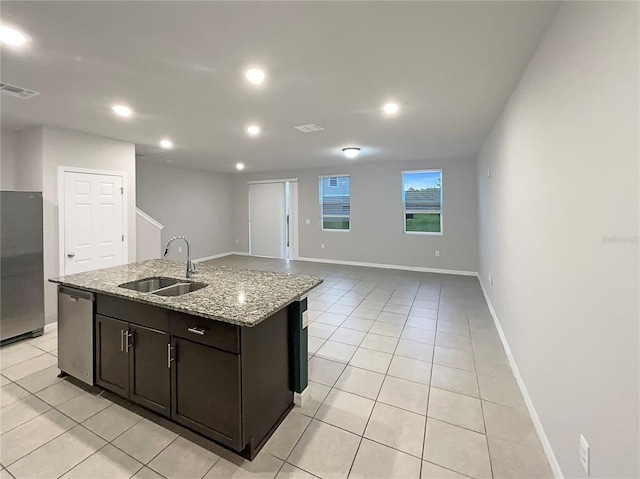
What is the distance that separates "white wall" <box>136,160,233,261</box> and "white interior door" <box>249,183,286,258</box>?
81 cm

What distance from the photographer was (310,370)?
2627 mm

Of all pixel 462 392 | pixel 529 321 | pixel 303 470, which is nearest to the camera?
pixel 303 470

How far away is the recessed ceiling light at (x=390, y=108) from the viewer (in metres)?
2.93

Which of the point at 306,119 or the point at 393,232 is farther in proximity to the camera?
the point at 393,232

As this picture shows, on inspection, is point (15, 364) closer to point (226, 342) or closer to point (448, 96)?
point (226, 342)

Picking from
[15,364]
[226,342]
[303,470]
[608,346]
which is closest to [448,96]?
[608,346]

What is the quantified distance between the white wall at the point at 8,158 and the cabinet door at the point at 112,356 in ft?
10.00

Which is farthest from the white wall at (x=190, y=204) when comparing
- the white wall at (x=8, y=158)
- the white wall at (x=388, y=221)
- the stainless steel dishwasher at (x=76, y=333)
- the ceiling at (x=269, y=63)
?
the stainless steel dishwasher at (x=76, y=333)

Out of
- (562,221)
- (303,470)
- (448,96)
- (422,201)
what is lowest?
(303,470)

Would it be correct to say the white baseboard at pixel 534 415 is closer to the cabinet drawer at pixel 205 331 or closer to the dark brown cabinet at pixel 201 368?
the dark brown cabinet at pixel 201 368

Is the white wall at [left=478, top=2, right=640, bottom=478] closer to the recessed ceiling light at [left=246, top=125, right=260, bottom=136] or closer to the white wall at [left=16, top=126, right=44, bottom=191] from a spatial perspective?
the recessed ceiling light at [left=246, top=125, right=260, bottom=136]

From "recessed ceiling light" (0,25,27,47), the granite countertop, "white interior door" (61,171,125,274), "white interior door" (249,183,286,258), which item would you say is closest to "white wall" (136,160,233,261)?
"white interior door" (249,183,286,258)

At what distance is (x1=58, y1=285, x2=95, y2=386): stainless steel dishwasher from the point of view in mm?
2242

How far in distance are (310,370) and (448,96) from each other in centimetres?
283
